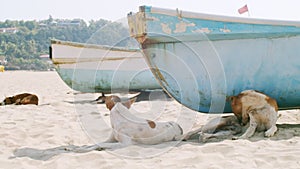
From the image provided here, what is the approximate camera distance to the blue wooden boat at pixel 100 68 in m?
9.73

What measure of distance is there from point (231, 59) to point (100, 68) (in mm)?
5802

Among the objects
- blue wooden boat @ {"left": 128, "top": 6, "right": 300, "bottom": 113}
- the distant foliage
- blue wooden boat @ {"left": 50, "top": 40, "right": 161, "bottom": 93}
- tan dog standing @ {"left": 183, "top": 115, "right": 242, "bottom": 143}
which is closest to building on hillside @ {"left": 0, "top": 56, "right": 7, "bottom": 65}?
the distant foliage

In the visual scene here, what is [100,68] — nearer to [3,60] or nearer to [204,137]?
[204,137]

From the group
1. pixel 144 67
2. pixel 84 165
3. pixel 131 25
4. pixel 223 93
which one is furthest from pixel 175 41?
pixel 144 67

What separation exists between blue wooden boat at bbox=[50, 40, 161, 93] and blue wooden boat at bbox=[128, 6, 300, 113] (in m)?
4.87

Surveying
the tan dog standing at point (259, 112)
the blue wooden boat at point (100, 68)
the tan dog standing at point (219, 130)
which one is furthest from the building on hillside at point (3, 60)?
the tan dog standing at point (259, 112)

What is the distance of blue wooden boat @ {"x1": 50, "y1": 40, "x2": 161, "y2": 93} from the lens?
9727 millimetres

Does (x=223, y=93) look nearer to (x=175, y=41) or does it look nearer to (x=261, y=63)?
(x=261, y=63)

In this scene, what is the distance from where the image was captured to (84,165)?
3.25 meters

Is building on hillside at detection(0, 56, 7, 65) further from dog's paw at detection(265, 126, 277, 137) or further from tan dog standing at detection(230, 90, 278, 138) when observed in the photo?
dog's paw at detection(265, 126, 277, 137)

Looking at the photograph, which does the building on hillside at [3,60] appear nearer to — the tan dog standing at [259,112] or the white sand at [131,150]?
the white sand at [131,150]

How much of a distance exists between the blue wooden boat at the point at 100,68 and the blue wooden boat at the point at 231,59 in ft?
16.0

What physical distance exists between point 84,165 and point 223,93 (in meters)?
2.31

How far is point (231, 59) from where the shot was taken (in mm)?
4887
